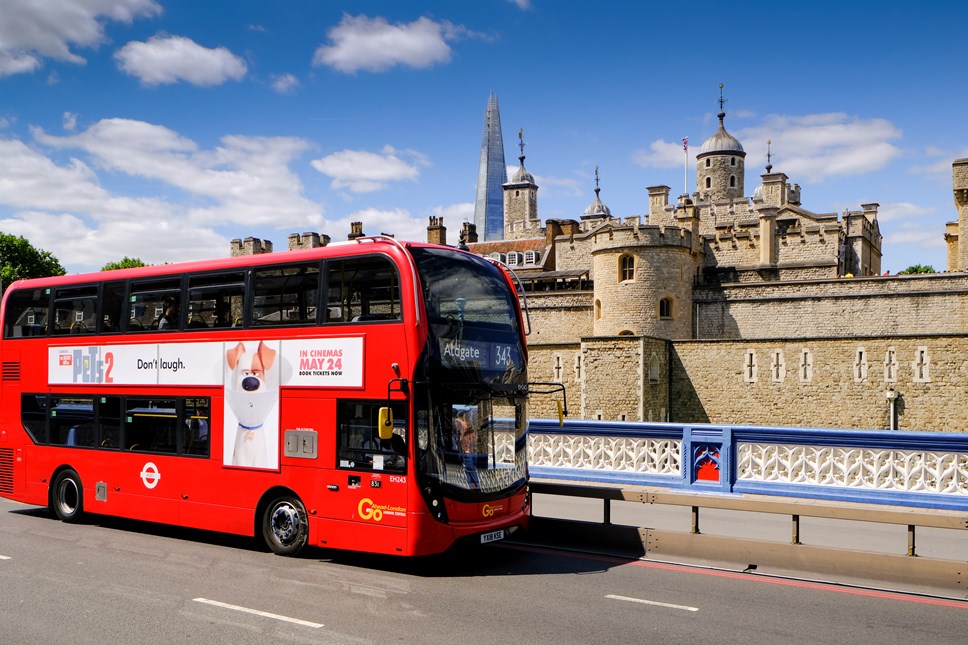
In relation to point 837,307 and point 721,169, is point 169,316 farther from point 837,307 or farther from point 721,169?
point 721,169

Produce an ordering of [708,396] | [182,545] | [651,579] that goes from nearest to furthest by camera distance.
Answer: [651,579], [182,545], [708,396]

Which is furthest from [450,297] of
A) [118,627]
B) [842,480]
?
[842,480]

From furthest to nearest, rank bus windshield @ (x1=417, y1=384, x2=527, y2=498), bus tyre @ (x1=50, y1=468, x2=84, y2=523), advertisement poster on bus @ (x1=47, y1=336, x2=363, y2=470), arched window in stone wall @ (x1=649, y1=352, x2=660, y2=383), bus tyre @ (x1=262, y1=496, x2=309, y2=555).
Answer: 1. arched window in stone wall @ (x1=649, y1=352, x2=660, y2=383)
2. bus tyre @ (x1=50, y1=468, x2=84, y2=523)
3. bus tyre @ (x1=262, y1=496, x2=309, y2=555)
4. advertisement poster on bus @ (x1=47, y1=336, x2=363, y2=470)
5. bus windshield @ (x1=417, y1=384, x2=527, y2=498)

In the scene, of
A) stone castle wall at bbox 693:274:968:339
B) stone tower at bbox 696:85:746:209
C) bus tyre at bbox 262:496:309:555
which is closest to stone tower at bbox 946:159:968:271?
stone castle wall at bbox 693:274:968:339

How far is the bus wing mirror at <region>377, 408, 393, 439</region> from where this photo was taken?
9281 mm

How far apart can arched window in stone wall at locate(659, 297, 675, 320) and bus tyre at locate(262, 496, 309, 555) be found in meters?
34.7

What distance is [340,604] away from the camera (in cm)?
859

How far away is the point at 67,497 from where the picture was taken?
13844 mm

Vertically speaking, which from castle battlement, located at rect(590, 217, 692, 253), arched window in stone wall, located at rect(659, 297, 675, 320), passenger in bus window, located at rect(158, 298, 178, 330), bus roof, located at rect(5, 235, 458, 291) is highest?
castle battlement, located at rect(590, 217, 692, 253)

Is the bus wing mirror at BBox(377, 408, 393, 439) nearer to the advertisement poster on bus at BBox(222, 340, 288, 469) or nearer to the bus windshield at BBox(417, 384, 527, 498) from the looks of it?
the bus windshield at BBox(417, 384, 527, 498)

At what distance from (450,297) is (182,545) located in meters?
5.42

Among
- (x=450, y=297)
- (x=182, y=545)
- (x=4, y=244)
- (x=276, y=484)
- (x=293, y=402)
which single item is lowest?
(x=182, y=545)

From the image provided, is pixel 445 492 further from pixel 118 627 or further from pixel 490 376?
pixel 118 627

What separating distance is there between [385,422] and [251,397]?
274cm
